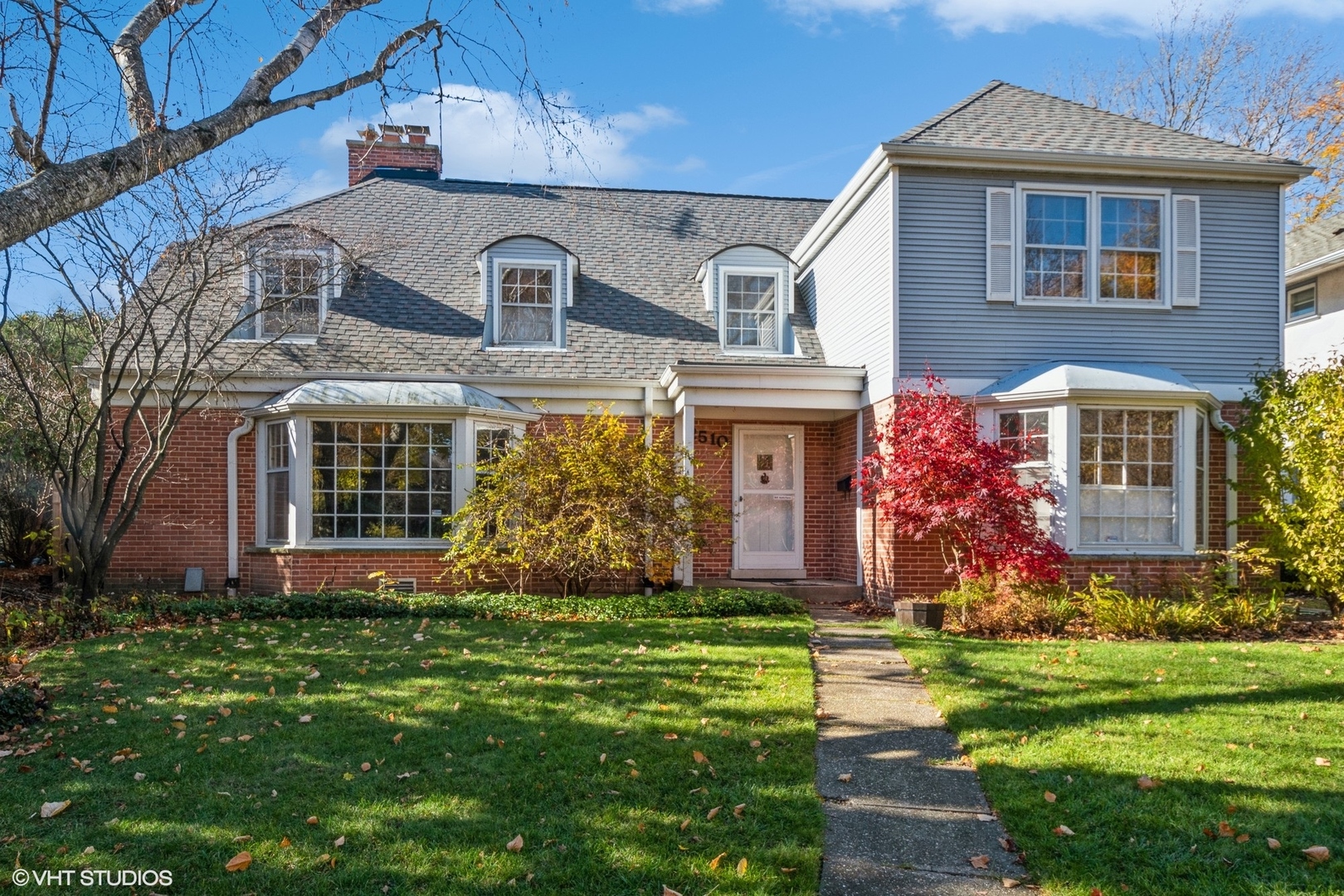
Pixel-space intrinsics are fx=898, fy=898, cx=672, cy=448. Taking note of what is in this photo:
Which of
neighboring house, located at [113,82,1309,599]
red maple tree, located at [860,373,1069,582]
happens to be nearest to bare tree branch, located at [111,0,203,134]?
neighboring house, located at [113,82,1309,599]

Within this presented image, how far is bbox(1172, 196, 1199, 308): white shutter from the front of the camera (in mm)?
11258

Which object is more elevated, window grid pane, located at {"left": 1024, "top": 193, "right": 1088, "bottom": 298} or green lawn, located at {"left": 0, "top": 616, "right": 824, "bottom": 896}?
window grid pane, located at {"left": 1024, "top": 193, "right": 1088, "bottom": 298}

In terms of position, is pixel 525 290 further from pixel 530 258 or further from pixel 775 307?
pixel 775 307

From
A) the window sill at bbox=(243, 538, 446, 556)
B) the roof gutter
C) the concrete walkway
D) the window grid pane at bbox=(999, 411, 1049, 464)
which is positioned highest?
the roof gutter

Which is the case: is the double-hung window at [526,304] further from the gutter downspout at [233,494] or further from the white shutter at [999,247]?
the white shutter at [999,247]

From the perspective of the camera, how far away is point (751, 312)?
13.9 meters

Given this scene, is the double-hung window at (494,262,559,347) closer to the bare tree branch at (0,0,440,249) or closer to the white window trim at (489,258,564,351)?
the white window trim at (489,258,564,351)

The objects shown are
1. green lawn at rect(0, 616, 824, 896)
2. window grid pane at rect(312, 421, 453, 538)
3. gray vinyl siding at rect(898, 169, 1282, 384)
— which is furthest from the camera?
window grid pane at rect(312, 421, 453, 538)

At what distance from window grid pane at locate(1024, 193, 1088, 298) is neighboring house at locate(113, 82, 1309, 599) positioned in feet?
0.10

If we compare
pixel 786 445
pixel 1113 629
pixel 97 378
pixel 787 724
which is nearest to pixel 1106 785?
pixel 787 724

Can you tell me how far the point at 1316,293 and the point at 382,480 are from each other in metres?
17.8

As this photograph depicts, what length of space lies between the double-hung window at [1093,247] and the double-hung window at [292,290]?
372 inches

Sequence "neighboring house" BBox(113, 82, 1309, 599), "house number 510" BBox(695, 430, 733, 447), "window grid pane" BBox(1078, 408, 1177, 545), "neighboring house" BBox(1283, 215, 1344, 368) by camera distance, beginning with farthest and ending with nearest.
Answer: "neighboring house" BBox(1283, 215, 1344, 368), "house number 510" BBox(695, 430, 733, 447), "neighboring house" BBox(113, 82, 1309, 599), "window grid pane" BBox(1078, 408, 1177, 545)

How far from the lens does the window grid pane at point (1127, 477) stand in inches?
416
